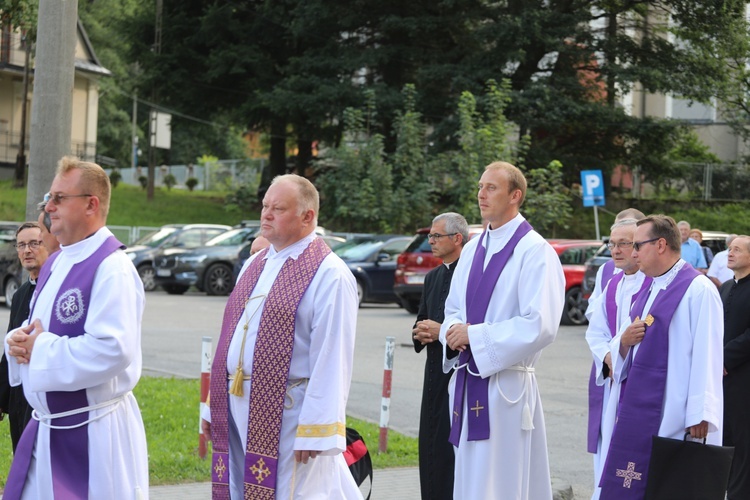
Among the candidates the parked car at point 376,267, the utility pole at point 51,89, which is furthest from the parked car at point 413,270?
the utility pole at point 51,89

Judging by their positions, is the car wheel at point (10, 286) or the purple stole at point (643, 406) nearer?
the purple stole at point (643, 406)

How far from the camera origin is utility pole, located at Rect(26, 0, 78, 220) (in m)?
8.12

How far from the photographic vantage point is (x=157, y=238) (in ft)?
96.1

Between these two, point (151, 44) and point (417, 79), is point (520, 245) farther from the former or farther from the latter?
point (151, 44)

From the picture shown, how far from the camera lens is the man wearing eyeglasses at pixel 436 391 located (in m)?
6.96

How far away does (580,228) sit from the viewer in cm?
3916

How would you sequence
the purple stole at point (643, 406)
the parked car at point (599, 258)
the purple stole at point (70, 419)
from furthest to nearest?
the parked car at point (599, 258)
the purple stole at point (643, 406)
the purple stole at point (70, 419)

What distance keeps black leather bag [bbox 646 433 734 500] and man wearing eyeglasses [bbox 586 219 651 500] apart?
745 mm

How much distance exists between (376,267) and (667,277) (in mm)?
18296

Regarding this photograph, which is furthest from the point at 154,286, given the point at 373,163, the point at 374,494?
the point at 374,494

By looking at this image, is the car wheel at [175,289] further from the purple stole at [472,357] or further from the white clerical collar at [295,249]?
the white clerical collar at [295,249]

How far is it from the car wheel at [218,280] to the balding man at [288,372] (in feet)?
71.8

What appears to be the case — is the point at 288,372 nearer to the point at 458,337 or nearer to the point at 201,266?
the point at 458,337

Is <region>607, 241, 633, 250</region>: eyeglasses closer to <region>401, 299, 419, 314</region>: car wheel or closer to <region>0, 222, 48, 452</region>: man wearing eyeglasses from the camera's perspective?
<region>0, 222, 48, 452</region>: man wearing eyeglasses
